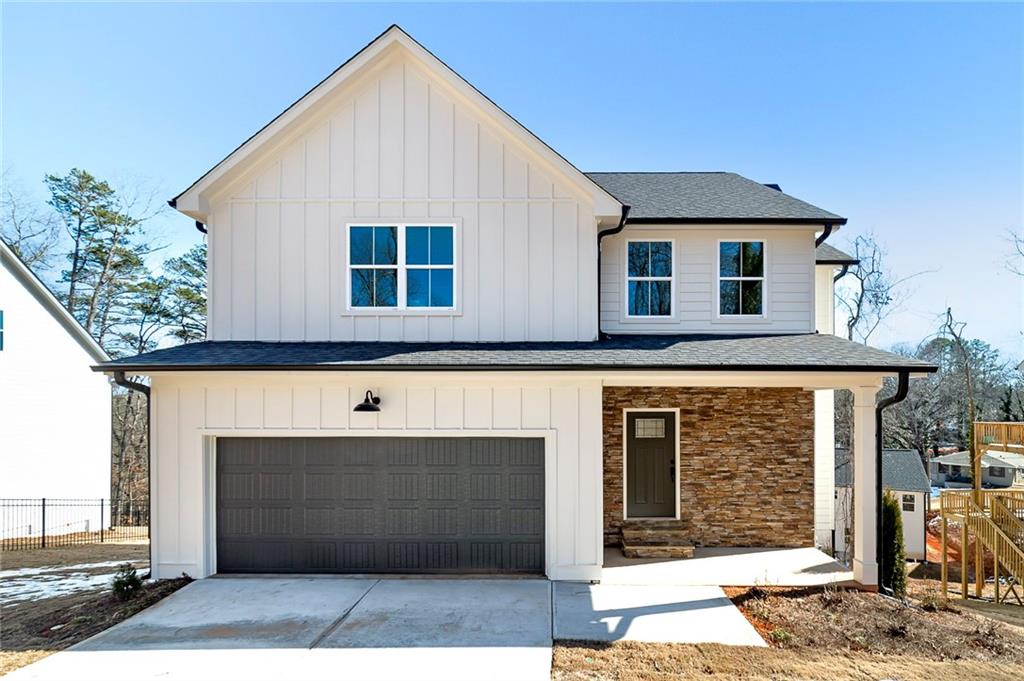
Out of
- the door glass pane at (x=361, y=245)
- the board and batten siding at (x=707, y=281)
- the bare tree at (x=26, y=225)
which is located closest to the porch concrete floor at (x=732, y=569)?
the board and batten siding at (x=707, y=281)

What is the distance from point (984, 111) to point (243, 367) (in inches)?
865

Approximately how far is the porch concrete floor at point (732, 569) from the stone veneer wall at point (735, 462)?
41 centimetres

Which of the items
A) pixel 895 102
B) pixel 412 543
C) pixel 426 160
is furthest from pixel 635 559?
pixel 895 102

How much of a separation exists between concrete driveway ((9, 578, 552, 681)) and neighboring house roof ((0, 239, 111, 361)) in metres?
12.7

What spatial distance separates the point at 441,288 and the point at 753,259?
224 inches

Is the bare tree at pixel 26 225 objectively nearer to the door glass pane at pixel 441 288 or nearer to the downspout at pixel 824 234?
the door glass pane at pixel 441 288

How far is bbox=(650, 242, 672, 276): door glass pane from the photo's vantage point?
34.0 ft

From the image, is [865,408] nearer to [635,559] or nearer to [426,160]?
[635,559]

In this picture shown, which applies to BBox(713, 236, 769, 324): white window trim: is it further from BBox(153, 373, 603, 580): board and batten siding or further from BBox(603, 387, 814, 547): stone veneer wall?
BBox(153, 373, 603, 580): board and batten siding

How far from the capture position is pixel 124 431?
84.5 feet

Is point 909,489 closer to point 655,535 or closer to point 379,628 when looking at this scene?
point 655,535

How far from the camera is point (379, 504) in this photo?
8484mm

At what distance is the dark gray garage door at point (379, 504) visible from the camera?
841 centimetres

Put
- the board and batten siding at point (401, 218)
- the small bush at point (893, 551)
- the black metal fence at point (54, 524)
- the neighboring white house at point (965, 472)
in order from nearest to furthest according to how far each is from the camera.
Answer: the small bush at point (893, 551) → the board and batten siding at point (401, 218) → the black metal fence at point (54, 524) → the neighboring white house at point (965, 472)
